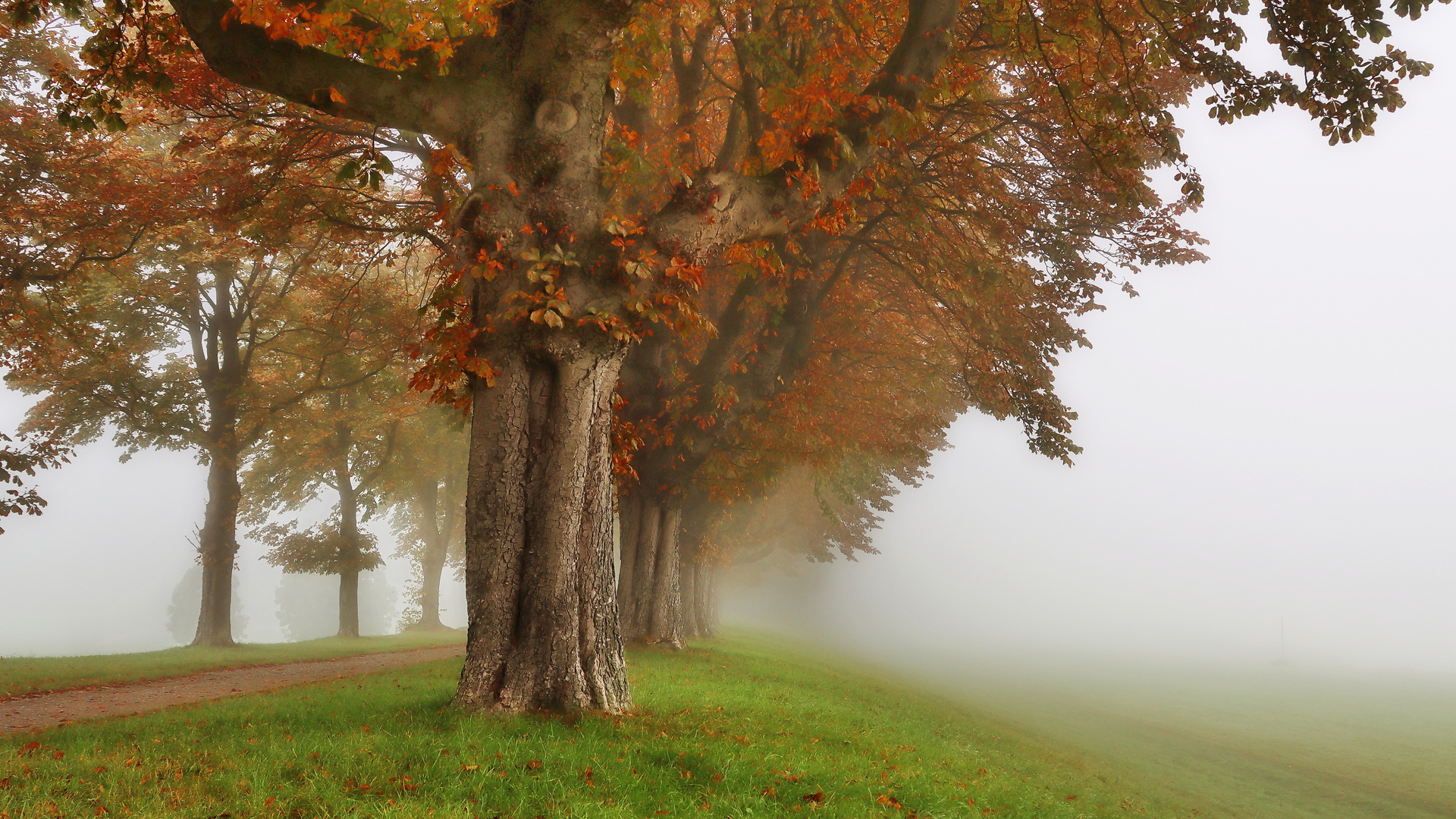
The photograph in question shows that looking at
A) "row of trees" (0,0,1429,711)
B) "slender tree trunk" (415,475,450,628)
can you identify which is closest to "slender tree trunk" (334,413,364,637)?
"row of trees" (0,0,1429,711)

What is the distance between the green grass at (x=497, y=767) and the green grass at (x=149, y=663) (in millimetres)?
5579

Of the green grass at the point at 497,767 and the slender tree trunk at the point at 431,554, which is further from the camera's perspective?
the slender tree trunk at the point at 431,554

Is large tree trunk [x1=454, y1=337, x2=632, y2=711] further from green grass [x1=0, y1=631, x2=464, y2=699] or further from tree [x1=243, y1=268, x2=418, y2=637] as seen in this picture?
tree [x1=243, y1=268, x2=418, y2=637]

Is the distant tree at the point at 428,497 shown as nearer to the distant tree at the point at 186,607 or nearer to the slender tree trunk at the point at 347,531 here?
the slender tree trunk at the point at 347,531

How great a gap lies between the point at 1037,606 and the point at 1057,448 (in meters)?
109

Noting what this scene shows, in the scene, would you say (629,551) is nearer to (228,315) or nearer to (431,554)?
(228,315)

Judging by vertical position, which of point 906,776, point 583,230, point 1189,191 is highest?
point 1189,191

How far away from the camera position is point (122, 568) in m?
156

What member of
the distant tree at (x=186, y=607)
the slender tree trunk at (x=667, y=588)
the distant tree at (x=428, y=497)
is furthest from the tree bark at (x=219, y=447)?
the distant tree at (x=186, y=607)

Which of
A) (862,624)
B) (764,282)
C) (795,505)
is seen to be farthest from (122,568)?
(764,282)

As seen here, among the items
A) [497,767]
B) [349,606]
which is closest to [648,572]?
[497,767]

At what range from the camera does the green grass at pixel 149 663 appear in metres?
12.0

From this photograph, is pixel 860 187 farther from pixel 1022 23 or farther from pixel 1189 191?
pixel 1189 191

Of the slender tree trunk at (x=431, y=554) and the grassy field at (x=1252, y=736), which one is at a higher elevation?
the slender tree trunk at (x=431, y=554)
